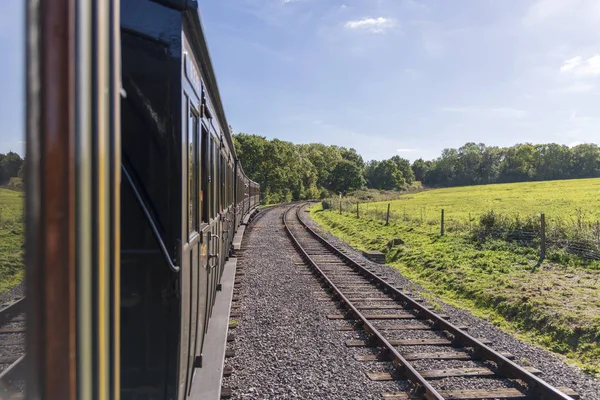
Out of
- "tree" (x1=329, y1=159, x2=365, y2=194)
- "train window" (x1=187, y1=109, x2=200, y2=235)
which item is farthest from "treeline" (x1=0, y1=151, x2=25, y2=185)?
"tree" (x1=329, y1=159, x2=365, y2=194)

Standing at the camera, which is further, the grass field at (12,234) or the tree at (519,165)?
the tree at (519,165)

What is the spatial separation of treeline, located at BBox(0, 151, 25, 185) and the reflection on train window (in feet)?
5.41

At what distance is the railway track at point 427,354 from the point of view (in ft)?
14.6

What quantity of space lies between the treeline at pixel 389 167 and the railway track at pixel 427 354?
166 ft

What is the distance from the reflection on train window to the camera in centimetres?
272

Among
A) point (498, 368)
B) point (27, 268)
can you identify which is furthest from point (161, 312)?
point (498, 368)

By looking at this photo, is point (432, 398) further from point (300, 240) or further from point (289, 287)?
point (300, 240)

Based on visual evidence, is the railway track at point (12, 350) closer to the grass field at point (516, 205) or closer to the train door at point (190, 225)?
the train door at point (190, 225)

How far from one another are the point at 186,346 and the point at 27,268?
1.98 meters

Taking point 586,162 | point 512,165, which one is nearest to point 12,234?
point 586,162

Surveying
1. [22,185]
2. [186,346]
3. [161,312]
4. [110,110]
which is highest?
[110,110]

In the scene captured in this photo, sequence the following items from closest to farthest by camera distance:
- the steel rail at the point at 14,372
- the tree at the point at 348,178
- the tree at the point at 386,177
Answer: the steel rail at the point at 14,372, the tree at the point at 348,178, the tree at the point at 386,177

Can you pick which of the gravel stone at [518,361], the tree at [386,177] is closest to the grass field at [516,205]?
the gravel stone at [518,361]

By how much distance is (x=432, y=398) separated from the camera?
421 centimetres
